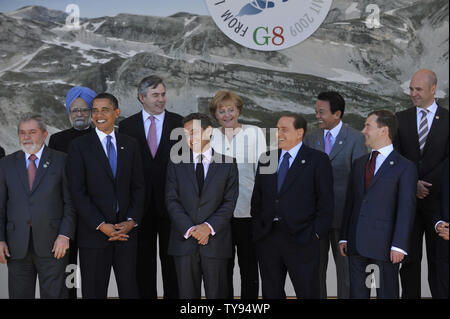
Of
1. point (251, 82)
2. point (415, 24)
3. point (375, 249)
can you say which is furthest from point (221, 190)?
point (415, 24)

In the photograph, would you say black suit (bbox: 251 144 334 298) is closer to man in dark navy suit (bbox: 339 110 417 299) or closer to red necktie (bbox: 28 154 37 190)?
man in dark navy suit (bbox: 339 110 417 299)

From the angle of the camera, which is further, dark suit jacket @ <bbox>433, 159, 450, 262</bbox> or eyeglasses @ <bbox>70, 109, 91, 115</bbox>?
eyeglasses @ <bbox>70, 109, 91, 115</bbox>

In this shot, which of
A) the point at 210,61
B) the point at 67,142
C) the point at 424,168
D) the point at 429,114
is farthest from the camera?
Answer: the point at 210,61

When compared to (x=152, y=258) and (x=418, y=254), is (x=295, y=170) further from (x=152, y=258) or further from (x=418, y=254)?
(x=152, y=258)

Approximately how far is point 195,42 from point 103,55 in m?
0.89

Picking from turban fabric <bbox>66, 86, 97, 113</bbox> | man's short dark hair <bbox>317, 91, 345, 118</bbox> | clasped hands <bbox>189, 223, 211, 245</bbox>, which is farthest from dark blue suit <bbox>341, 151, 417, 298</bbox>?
turban fabric <bbox>66, 86, 97, 113</bbox>

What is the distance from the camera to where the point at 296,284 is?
3672 millimetres

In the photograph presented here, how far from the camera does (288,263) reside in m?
3.67

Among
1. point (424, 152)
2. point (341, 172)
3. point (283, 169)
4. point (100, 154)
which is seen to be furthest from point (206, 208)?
point (424, 152)

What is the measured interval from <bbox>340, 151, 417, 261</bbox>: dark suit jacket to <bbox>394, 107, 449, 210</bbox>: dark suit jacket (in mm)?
496

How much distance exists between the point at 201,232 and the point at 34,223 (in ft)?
3.48

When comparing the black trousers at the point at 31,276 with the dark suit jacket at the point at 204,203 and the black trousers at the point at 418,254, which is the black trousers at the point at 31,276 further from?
the black trousers at the point at 418,254

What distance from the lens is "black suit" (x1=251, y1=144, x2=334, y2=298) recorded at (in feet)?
11.9

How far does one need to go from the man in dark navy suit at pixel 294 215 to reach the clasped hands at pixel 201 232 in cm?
32
